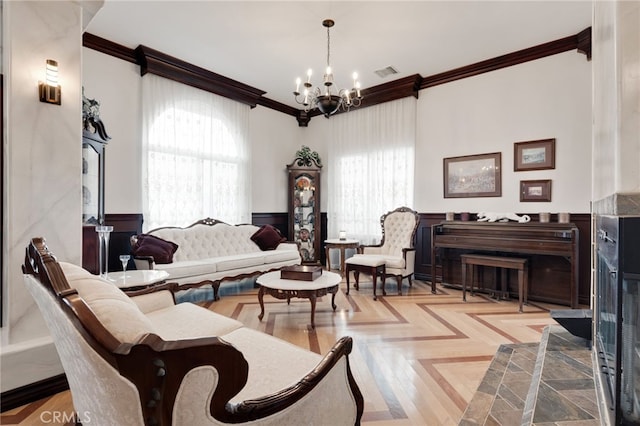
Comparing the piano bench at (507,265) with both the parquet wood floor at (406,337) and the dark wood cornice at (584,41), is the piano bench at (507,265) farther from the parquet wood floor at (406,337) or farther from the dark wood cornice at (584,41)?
the dark wood cornice at (584,41)

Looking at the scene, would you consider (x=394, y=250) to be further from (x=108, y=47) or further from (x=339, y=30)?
(x=108, y=47)

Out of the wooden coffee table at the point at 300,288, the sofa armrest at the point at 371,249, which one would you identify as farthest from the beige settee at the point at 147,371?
the sofa armrest at the point at 371,249

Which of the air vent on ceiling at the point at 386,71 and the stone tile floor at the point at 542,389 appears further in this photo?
the air vent on ceiling at the point at 386,71

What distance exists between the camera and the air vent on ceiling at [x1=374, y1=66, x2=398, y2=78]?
4.59 metres

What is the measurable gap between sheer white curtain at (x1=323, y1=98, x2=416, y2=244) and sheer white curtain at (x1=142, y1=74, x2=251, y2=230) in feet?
5.46

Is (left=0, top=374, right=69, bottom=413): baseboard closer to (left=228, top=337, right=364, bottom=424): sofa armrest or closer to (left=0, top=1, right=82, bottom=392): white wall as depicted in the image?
(left=0, top=1, right=82, bottom=392): white wall

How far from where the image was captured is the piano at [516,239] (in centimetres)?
331

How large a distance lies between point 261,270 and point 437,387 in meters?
2.96

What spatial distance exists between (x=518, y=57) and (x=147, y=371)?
202 inches

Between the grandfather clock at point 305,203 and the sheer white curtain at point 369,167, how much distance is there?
26 cm

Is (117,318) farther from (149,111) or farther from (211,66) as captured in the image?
(211,66)

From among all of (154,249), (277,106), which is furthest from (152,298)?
(277,106)

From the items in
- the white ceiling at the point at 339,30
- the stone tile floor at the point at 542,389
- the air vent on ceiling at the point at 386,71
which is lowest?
the stone tile floor at the point at 542,389

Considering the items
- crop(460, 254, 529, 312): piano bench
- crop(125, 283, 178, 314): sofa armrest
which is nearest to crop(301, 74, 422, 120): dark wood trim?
crop(460, 254, 529, 312): piano bench
